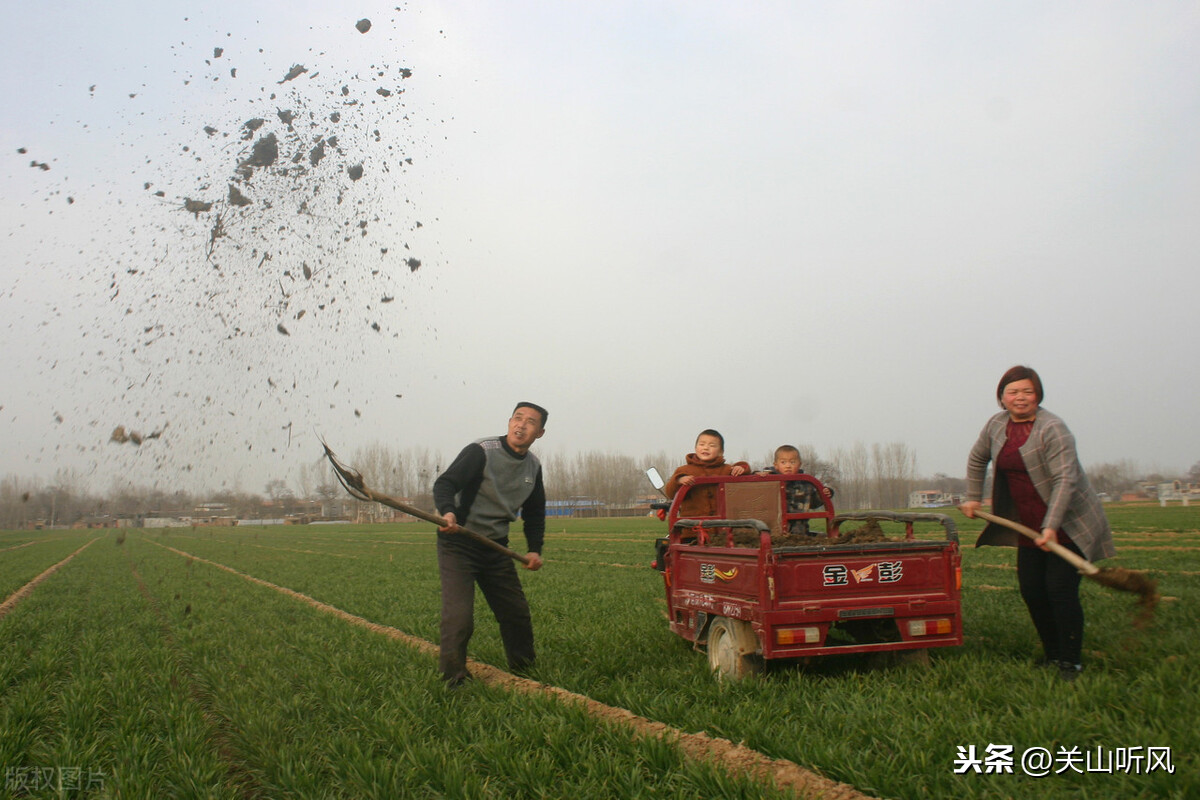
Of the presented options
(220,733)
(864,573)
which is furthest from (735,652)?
(220,733)

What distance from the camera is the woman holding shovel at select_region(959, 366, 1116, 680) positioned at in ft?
16.1

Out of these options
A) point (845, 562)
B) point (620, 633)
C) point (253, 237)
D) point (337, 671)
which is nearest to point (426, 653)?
point (337, 671)

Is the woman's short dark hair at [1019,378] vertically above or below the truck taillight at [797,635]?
above

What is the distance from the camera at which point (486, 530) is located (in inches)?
240

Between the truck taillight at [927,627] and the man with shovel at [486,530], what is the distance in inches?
106

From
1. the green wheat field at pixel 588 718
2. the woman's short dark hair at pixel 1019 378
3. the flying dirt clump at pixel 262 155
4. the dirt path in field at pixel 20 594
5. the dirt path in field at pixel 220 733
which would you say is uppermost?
the flying dirt clump at pixel 262 155

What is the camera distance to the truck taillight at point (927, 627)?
5.30 metres

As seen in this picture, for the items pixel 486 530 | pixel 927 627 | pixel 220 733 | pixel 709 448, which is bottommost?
pixel 220 733

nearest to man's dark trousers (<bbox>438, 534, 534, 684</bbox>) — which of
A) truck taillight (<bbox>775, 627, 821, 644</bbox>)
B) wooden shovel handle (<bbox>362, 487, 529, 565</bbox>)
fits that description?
wooden shovel handle (<bbox>362, 487, 529, 565</bbox>)

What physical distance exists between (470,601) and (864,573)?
9.29ft

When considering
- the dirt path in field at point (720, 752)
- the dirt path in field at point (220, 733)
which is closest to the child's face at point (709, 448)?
the dirt path in field at point (720, 752)

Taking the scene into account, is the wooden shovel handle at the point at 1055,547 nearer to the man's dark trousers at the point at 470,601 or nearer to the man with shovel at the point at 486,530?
the man with shovel at the point at 486,530

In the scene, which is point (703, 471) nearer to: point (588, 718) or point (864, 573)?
point (864, 573)

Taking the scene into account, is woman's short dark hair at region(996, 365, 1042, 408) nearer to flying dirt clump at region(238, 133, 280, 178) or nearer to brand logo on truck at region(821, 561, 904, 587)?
brand logo on truck at region(821, 561, 904, 587)
